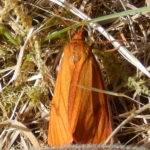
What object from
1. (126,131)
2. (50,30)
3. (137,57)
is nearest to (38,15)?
(50,30)

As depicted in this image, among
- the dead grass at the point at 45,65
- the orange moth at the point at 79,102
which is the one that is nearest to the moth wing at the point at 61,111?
the orange moth at the point at 79,102

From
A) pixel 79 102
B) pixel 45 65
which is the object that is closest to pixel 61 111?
pixel 79 102

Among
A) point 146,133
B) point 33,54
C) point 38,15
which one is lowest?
point 146,133

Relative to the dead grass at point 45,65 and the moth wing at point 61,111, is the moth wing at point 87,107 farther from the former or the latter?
the dead grass at point 45,65

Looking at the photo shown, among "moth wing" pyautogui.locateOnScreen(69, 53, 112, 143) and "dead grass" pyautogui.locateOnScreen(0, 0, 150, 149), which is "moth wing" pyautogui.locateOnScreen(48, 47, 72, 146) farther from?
"dead grass" pyautogui.locateOnScreen(0, 0, 150, 149)

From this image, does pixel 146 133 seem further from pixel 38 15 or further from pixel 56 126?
pixel 38 15

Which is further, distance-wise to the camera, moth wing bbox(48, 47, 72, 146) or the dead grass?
the dead grass

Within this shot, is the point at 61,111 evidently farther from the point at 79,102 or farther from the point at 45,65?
the point at 45,65

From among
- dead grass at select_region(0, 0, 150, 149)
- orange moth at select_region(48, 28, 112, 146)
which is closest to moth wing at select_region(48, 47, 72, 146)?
orange moth at select_region(48, 28, 112, 146)
